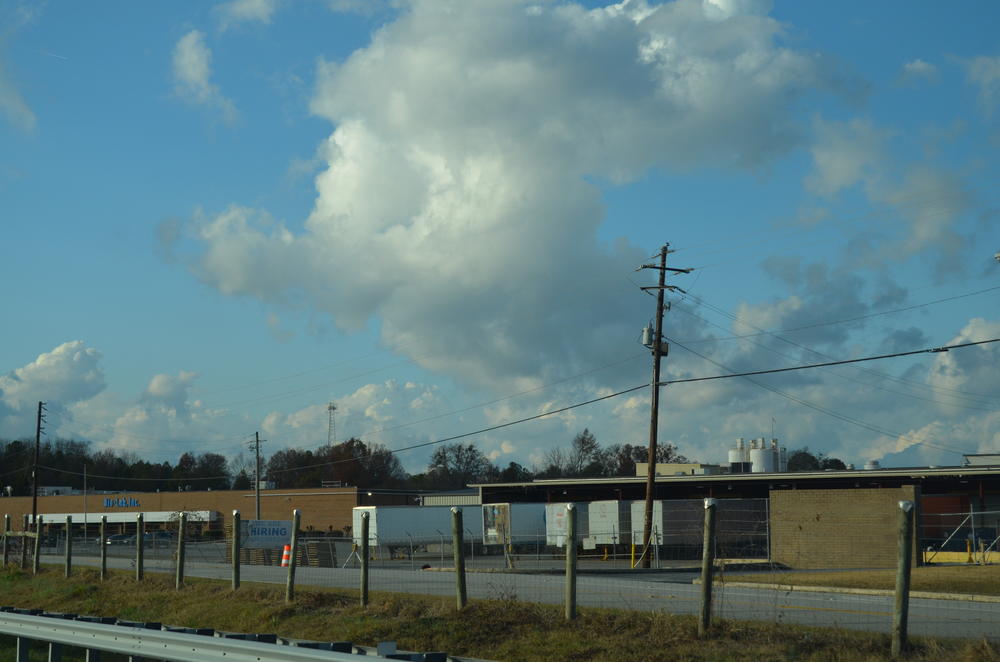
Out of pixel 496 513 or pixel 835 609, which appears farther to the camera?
pixel 496 513

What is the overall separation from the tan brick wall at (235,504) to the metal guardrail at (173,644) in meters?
79.3

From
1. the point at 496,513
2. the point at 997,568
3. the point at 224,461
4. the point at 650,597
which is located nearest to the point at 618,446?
the point at 224,461

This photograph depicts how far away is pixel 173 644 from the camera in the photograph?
8.20m

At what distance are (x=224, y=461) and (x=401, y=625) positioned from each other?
499 feet

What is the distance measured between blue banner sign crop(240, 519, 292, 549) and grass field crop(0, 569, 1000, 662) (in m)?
28.4

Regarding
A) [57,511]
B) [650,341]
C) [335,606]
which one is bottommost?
[57,511]

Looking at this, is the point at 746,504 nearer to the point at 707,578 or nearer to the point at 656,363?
the point at 656,363

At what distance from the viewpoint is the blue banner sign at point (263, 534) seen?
48.0 metres

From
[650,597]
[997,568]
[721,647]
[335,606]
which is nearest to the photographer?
[721,647]

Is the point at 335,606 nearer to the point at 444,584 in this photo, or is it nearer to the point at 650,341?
the point at 444,584

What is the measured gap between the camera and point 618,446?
148 meters

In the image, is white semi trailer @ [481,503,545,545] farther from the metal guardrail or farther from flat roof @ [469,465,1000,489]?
the metal guardrail

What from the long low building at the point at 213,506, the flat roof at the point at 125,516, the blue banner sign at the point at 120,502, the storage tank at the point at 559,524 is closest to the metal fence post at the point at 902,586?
the storage tank at the point at 559,524

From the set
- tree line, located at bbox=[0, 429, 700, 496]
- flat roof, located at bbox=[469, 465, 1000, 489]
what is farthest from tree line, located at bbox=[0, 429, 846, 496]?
flat roof, located at bbox=[469, 465, 1000, 489]
